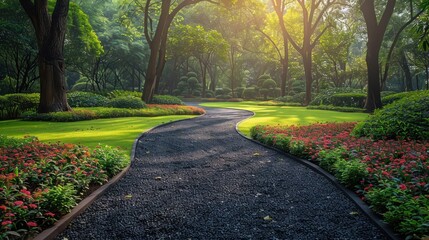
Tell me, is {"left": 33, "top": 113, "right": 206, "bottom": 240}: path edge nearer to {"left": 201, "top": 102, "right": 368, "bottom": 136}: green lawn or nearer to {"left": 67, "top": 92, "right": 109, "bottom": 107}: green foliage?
{"left": 201, "top": 102, "right": 368, "bottom": 136}: green lawn

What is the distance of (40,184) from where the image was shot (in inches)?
169

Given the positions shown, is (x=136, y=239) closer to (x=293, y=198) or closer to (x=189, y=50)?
(x=293, y=198)

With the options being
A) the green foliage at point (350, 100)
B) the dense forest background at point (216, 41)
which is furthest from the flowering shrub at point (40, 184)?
the green foliage at point (350, 100)

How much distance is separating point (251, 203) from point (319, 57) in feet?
133

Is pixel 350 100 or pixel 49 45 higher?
pixel 49 45

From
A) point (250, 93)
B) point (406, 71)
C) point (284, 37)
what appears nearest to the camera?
point (284, 37)

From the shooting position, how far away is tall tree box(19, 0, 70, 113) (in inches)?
584

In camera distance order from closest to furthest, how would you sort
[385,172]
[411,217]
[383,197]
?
1. [411,217]
2. [383,197]
3. [385,172]

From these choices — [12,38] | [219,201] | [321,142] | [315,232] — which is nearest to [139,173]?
[219,201]

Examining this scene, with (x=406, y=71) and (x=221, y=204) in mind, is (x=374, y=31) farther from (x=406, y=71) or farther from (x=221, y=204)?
(x=406, y=71)

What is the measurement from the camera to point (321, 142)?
8039 millimetres

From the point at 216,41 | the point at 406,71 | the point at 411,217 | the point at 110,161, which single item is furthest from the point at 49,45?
the point at 406,71

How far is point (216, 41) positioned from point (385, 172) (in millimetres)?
31872

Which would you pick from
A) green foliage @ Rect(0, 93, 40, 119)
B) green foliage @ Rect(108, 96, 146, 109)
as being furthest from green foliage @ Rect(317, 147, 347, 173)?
green foliage @ Rect(0, 93, 40, 119)
